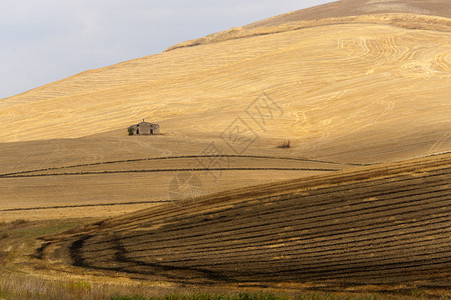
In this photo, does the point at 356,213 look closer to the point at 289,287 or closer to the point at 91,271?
the point at 289,287

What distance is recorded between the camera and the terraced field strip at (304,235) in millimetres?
16453

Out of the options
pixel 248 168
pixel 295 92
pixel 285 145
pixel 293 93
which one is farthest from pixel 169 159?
pixel 295 92

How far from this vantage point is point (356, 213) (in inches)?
748

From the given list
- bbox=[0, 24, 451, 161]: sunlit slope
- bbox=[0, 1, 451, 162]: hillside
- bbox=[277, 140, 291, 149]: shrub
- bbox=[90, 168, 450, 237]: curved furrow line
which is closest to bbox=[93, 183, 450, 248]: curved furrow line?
bbox=[90, 168, 450, 237]: curved furrow line

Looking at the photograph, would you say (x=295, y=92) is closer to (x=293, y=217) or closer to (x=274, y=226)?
(x=293, y=217)

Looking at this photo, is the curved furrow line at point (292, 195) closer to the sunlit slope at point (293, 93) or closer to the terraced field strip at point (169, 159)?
the terraced field strip at point (169, 159)

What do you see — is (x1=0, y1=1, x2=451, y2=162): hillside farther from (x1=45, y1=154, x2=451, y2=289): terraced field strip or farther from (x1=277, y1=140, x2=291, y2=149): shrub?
(x1=45, y1=154, x2=451, y2=289): terraced field strip

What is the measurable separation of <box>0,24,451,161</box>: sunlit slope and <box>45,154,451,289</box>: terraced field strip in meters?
16.6

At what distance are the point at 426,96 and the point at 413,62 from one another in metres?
15.7

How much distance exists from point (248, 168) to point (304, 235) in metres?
17.2

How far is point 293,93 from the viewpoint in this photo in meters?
60.0

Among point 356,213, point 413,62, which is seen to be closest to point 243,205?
point 356,213

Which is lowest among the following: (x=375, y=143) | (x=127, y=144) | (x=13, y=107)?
(x=375, y=143)

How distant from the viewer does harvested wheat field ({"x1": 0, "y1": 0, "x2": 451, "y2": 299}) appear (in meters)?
17.1
